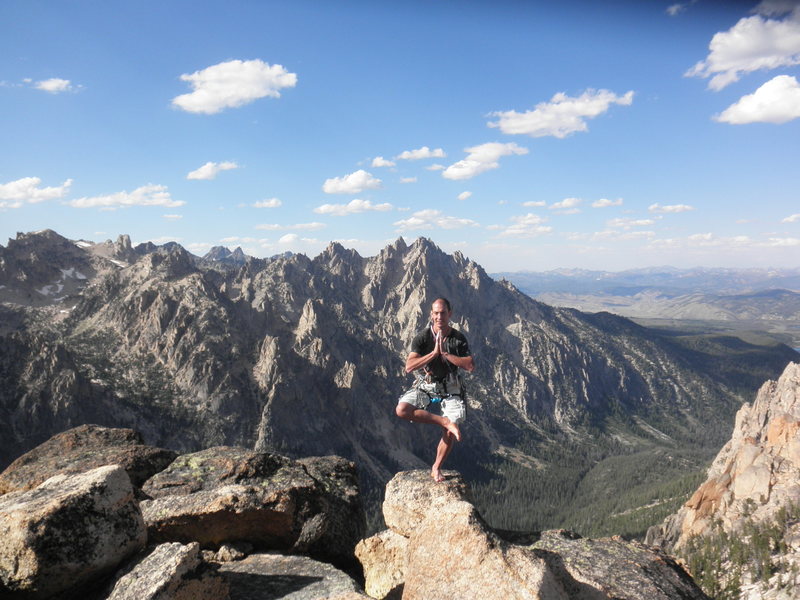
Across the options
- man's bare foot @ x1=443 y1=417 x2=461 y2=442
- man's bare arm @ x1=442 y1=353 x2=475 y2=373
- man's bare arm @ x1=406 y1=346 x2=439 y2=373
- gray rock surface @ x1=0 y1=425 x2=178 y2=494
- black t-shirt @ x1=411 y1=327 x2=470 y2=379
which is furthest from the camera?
gray rock surface @ x1=0 y1=425 x2=178 y2=494

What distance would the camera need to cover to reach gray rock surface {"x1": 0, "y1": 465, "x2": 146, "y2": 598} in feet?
34.4

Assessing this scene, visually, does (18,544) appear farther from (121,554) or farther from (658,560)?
(658,560)

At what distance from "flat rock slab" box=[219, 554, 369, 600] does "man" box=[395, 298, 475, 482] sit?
15.8 feet

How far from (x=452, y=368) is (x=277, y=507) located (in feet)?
27.0

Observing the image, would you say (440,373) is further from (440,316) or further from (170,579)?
(170,579)

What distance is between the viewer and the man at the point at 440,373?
15328mm

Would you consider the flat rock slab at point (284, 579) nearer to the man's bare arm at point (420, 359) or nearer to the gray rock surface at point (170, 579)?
the gray rock surface at point (170, 579)

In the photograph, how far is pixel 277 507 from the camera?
642 inches

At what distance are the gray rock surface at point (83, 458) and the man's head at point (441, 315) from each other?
13.9 m

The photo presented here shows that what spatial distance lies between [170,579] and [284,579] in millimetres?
4189

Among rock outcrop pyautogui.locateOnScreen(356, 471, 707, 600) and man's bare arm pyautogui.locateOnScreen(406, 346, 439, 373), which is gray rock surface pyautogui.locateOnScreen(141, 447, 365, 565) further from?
man's bare arm pyautogui.locateOnScreen(406, 346, 439, 373)

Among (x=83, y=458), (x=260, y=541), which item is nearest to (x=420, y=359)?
(x=260, y=541)

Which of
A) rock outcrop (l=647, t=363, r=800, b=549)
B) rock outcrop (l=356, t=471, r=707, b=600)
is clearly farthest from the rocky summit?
rock outcrop (l=356, t=471, r=707, b=600)

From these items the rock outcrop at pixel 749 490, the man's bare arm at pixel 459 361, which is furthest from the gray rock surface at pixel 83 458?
the rock outcrop at pixel 749 490
